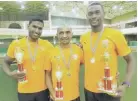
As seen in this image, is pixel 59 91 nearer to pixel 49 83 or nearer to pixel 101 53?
pixel 49 83

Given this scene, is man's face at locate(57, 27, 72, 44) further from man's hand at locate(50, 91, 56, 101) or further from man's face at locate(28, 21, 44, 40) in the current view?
man's hand at locate(50, 91, 56, 101)

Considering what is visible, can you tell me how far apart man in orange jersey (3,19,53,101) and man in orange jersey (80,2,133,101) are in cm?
36

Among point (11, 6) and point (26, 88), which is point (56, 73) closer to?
point (26, 88)

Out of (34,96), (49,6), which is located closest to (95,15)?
(34,96)

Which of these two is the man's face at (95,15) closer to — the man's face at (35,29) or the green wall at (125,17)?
the man's face at (35,29)

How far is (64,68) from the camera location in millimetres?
1544

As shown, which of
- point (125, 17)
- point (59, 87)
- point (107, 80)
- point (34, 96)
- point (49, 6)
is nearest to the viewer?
point (107, 80)

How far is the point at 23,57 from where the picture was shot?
158 cm

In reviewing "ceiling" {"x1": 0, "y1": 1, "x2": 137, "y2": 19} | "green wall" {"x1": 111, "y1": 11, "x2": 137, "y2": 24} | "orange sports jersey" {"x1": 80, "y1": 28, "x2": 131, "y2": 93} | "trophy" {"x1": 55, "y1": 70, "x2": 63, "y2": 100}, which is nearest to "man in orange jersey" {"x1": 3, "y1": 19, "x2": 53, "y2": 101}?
"trophy" {"x1": 55, "y1": 70, "x2": 63, "y2": 100}

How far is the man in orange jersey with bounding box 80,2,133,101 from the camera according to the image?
1.43 m

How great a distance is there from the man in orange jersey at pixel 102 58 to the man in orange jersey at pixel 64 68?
97mm

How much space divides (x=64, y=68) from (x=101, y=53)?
1.02ft

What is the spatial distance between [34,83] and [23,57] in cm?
23

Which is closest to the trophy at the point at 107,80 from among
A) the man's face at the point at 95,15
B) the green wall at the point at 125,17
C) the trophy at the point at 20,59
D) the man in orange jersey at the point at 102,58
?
the man in orange jersey at the point at 102,58
